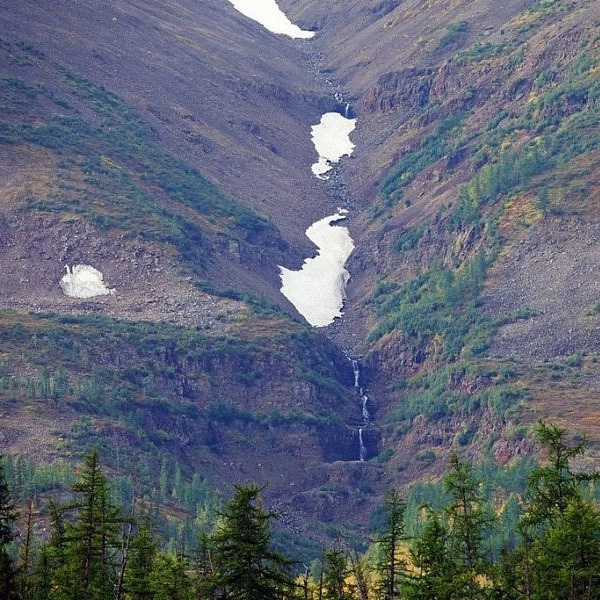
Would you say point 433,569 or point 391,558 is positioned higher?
point 391,558

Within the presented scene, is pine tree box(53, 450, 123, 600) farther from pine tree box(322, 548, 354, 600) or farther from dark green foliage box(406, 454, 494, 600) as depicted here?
dark green foliage box(406, 454, 494, 600)

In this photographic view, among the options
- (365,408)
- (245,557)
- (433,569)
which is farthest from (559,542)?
(365,408)

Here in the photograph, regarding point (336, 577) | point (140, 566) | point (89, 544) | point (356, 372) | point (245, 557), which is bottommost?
point (245, 557)

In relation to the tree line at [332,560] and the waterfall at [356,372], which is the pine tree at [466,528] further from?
the waterfall at [356,372]

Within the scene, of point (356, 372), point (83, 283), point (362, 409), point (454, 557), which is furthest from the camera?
point (83, 283)

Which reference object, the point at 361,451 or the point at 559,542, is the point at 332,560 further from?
the point at 361,451

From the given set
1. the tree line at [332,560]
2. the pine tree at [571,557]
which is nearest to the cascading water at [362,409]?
the tree line at [332,560]

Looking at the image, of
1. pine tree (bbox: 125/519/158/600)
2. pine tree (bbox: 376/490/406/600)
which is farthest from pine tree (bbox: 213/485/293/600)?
pine tree (bbox: 376/490/406/600)
